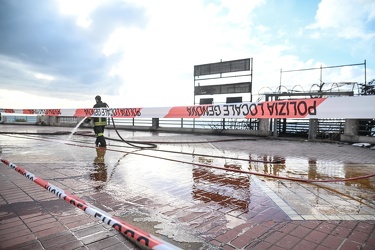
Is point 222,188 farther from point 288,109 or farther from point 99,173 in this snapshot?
point 288,109

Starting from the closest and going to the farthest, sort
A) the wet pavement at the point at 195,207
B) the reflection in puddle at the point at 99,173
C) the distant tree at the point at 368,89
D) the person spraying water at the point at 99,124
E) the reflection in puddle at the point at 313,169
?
the wet pavement at the point at 195,207 → the reflection in puddle at the point at 99,173 → the reflection in puddle at the point at 313,169 → the person spraying water at the point at 99,124 → the distant tree at the point at 368,89

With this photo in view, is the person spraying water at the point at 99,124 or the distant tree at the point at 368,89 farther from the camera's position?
the distant tree at the point at 368,89

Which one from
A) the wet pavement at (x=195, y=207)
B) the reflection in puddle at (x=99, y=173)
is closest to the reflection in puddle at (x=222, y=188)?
the wet pavement at (x=195, y=207)

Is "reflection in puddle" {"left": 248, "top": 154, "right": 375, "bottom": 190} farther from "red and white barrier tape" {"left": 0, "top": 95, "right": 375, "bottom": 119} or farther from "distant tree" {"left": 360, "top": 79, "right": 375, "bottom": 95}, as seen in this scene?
"distant tree" {"left": 360, "top": 79, "right": 375, "bottom": 95}

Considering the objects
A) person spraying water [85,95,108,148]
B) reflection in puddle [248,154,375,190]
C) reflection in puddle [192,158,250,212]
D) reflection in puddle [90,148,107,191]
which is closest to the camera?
reflection in puddle [192,158,250,212]

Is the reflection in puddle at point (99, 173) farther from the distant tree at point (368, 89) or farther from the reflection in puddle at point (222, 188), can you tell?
the distant tree at point (368, 89)

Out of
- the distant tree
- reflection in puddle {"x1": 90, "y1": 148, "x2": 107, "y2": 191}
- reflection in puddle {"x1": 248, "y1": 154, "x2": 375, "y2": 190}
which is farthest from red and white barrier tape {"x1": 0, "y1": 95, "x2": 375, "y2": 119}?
the distant tree

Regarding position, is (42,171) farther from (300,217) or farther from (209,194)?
(300,217)

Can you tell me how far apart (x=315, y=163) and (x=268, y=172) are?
2.11 meters

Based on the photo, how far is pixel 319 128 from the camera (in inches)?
586

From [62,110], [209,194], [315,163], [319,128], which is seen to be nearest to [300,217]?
[209,194]

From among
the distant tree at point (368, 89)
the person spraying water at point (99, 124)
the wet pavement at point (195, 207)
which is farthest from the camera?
the distant tree at point (368, 89)

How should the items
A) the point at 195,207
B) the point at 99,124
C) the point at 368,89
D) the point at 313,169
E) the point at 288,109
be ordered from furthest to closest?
the point at 368,89 → the point at 99,124 → the point at 288,109 → the point at 313,169 → the point at 195,207

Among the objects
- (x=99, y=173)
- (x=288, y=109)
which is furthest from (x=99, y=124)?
(x=288, y=109)
